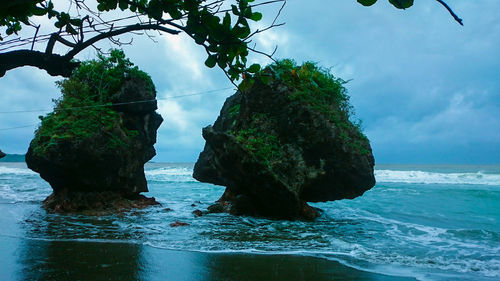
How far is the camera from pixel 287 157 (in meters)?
8.52

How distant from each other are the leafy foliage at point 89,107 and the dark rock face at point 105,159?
0.10 meters

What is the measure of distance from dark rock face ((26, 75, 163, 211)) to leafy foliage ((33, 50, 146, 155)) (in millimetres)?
101

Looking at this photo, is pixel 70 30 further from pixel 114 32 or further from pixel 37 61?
pixel 114 32

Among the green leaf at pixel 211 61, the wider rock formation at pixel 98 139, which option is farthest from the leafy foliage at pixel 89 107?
the green leaf at pixel 211 61

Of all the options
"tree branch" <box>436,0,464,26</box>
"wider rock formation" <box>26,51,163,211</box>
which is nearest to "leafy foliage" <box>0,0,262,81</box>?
"tree branch" <box>436,0,464,26</box>

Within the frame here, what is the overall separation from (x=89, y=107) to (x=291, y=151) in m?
5.89

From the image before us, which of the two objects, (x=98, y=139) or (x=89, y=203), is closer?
(x=98, y=139)

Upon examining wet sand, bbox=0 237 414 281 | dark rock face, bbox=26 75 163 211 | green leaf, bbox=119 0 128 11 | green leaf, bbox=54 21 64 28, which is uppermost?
green leaf, bbox=119 0 128 11

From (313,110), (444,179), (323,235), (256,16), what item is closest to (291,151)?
(313,110)

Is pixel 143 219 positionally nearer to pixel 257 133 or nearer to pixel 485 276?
pixel 257 133

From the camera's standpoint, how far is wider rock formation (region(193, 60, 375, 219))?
823cm

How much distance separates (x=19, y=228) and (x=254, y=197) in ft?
17.5

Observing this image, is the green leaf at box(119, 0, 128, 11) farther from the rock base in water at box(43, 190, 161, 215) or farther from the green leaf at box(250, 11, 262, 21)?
the rock base in water at box(43, 190, 161, 215)

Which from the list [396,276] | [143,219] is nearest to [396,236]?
[396,276]
